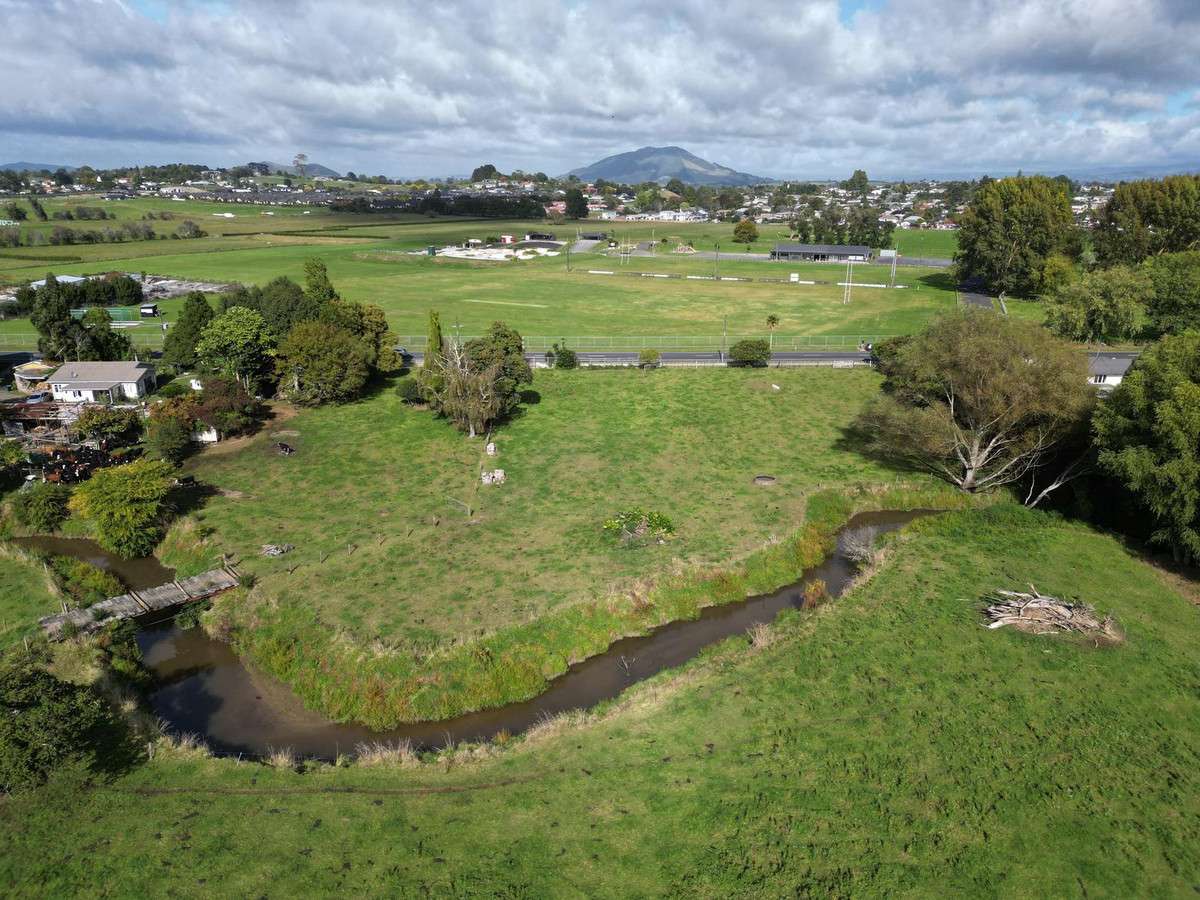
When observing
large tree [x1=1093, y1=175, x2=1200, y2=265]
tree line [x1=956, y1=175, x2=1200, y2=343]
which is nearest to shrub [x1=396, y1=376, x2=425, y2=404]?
tree line [x1=956, y1=175, x2=1200, y2=343]

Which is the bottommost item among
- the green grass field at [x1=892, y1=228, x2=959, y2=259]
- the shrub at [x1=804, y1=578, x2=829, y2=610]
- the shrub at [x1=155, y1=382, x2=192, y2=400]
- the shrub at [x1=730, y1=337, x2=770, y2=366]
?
the shrub at [x1=804, y1=578, x2=829, y2=610]

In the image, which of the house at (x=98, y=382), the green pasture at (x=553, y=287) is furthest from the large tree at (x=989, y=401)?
the house at (x=98, y=382)

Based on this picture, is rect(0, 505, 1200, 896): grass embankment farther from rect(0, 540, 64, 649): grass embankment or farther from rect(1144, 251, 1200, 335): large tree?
rect(1144, 251, 1200, 335): large tree

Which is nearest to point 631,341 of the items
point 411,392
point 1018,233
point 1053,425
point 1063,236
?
point 411,392

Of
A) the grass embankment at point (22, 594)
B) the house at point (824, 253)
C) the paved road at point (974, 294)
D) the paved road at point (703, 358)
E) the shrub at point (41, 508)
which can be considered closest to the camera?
the grass embankment at point (22, 594)

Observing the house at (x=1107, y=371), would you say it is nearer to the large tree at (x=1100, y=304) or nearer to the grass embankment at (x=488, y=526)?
the large tree at (x=1100, y=304)

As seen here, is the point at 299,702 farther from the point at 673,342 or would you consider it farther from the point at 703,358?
the point at 673,342
